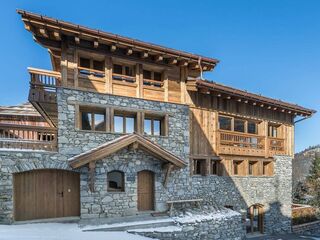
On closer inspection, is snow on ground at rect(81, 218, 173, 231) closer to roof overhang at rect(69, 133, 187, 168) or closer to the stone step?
the stone step

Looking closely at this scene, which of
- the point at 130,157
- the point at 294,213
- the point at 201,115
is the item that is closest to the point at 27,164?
the point at 130,157

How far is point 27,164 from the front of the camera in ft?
31.3

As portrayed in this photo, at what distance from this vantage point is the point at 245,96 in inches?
576

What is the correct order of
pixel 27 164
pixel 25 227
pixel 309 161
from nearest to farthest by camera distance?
1. pixel 25 227
2. pixel 27 164
3. pixel 309 161

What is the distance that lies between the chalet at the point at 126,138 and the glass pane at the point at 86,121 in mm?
46

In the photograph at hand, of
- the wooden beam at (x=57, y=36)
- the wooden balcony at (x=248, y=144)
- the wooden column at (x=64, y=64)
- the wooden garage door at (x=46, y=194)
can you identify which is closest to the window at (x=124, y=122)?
the wooden column at (x=64, y=64)

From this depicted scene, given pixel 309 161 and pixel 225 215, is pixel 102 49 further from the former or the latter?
pixel 309 161

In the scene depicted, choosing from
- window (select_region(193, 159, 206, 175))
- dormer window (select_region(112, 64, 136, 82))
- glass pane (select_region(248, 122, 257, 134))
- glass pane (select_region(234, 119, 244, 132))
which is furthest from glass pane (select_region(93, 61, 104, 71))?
glass pane (select_region(248, 122, 257, 134))

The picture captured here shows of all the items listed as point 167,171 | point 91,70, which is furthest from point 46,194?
point 91,70

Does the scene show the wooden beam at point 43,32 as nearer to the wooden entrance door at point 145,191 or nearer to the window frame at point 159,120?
the window frame at point 159,120

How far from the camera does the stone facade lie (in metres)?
9.63

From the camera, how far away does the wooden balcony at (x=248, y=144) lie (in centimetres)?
1454

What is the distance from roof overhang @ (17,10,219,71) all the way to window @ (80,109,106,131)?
3.03 metres

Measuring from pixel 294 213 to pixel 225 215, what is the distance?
8.27 metres
